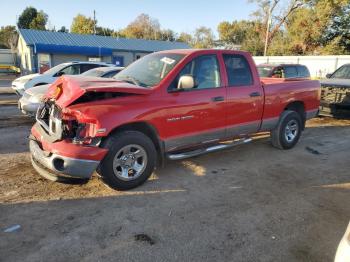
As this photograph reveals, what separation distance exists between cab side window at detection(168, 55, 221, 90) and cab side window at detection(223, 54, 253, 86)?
10.5 inches

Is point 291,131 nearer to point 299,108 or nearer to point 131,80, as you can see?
point 299,108

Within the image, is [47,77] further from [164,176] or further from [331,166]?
[331,166]

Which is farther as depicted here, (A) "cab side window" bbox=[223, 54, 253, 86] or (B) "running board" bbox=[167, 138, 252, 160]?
(A) "cab side window" bbox=[223, 54, 253, 86]

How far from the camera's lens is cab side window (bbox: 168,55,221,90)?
204 inches

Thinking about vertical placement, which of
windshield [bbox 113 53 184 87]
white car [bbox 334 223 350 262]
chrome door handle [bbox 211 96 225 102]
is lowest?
white car [bbox 334 223 350 262]

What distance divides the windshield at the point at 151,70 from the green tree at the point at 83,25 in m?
62.3

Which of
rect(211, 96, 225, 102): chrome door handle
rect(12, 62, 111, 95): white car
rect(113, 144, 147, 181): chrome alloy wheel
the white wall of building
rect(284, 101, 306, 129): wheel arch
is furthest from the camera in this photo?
the white wall of building

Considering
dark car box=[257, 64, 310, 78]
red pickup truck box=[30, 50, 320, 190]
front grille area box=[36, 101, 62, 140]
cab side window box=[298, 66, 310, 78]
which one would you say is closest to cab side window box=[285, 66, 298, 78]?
dark car box=[257, 64, 310, 78]

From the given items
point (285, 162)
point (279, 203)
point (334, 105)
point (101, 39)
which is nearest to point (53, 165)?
point (279, 203)

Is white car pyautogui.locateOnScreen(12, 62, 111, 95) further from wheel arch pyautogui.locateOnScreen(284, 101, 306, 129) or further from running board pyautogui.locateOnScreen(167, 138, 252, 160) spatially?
wheel arch pyautogui.locateOnScreen(284, 101, 306, 129)

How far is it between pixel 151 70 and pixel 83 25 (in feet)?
211

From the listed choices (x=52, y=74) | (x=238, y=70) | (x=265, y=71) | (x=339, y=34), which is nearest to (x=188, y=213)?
(x=238, y=70)

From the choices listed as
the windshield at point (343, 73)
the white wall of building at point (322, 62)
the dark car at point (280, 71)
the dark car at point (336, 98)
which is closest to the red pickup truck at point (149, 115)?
the dark car at point (336, 98)

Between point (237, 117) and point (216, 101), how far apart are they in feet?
2.15
